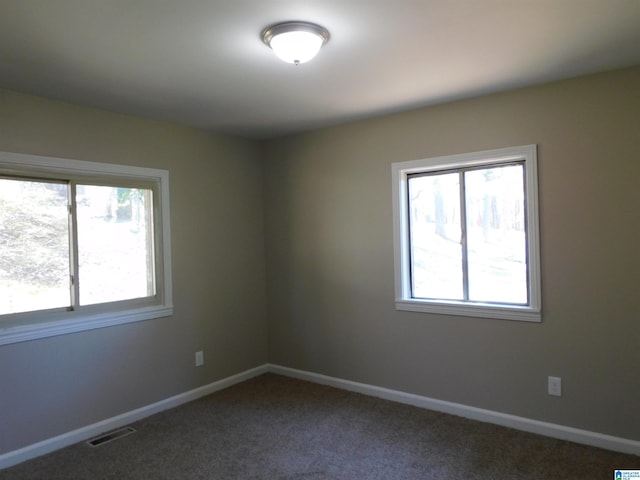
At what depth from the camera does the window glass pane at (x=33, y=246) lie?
2.84m

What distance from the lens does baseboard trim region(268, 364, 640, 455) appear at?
2.79 metres

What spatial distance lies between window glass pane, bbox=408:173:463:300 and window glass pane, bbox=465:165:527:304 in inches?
4.4

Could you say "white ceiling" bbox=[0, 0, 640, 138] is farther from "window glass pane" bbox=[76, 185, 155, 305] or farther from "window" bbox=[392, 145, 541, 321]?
"window glass pane" bbox=[76, 185, 155, 305]

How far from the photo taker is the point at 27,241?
2.94m

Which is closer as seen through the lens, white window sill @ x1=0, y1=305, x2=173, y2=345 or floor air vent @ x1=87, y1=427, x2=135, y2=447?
white window sill @ x1=0, y1=305, x2=173, y2=345

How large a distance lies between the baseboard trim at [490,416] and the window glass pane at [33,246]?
2.30 meters

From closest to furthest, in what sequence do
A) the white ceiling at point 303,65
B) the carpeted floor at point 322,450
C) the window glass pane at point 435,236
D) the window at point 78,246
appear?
the white ceiling at point 303,65
the carpeted floor at point 322,450
the window at point 78,246
the window glass pane at point 435,236

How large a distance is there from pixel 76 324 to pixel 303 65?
233cm

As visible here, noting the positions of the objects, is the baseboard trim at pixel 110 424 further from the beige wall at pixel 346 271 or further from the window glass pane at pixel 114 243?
the window glass pane at pixel 114 243

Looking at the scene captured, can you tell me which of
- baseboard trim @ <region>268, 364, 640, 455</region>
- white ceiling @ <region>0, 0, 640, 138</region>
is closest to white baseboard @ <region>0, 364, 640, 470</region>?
baseboard trim @ <region>268, 364, 640, 455</region>

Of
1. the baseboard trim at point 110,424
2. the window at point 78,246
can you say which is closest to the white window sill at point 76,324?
the window at point 78,246

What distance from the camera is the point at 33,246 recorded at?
2967 mm

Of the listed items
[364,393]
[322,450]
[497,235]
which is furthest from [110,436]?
[497,235]

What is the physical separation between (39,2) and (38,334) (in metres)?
2.07
